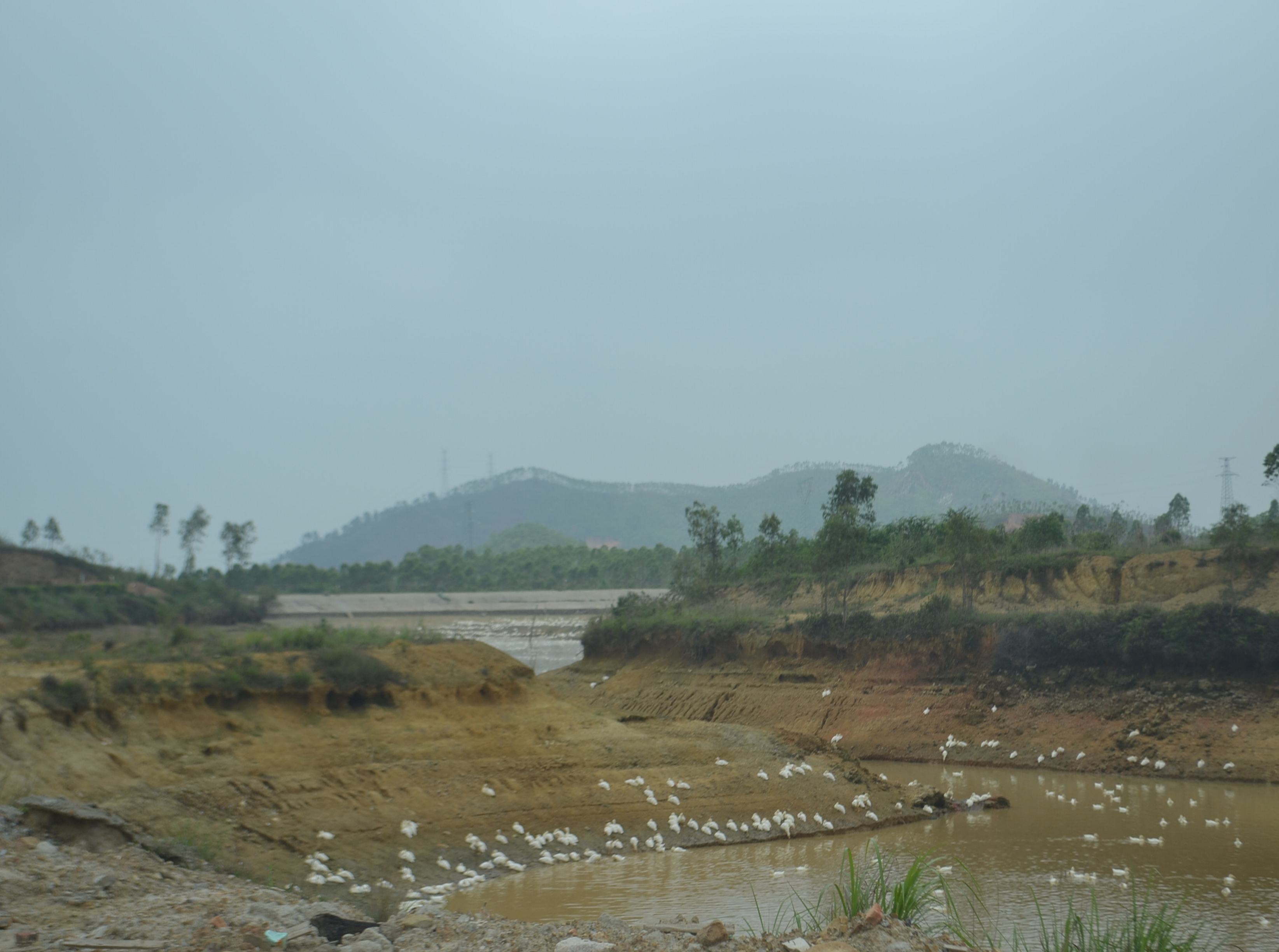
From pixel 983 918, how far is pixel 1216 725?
61.0 ft

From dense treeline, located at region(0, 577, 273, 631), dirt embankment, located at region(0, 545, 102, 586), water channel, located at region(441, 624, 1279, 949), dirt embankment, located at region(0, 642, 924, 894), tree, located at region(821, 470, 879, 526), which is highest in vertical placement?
tree, located at region(821, 470, 879, 526)

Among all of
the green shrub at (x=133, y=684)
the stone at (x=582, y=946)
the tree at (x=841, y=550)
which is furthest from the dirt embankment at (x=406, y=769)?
the tree at (x=841, y=550)

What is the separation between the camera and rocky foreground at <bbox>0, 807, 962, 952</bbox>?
7668mm

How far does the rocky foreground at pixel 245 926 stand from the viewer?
25.2 feet

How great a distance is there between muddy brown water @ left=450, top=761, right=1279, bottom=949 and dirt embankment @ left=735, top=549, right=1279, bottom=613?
12521 millimetres

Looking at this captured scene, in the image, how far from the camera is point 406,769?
1747cm

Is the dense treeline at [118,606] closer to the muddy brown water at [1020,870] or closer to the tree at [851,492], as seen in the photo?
the muddy brown water at [1020,870]

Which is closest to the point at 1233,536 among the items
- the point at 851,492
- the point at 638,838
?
the point at 851,492

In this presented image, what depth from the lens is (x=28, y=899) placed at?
29.6ft

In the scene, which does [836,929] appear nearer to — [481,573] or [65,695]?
[65,695]

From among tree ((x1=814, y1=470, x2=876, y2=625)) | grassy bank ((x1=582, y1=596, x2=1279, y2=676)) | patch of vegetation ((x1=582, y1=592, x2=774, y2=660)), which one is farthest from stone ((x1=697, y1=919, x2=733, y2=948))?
patch of vegetation ((x1=582, y1=592, x2=774, y2=660))

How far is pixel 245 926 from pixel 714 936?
12.6 ft

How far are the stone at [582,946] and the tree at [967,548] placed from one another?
31.0m

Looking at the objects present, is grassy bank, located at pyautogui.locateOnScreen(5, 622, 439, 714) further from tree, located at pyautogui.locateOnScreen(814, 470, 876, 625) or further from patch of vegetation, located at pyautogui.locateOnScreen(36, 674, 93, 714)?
tree, located at pyautogui.locateOnScreen(814, 470, 876, 625)
